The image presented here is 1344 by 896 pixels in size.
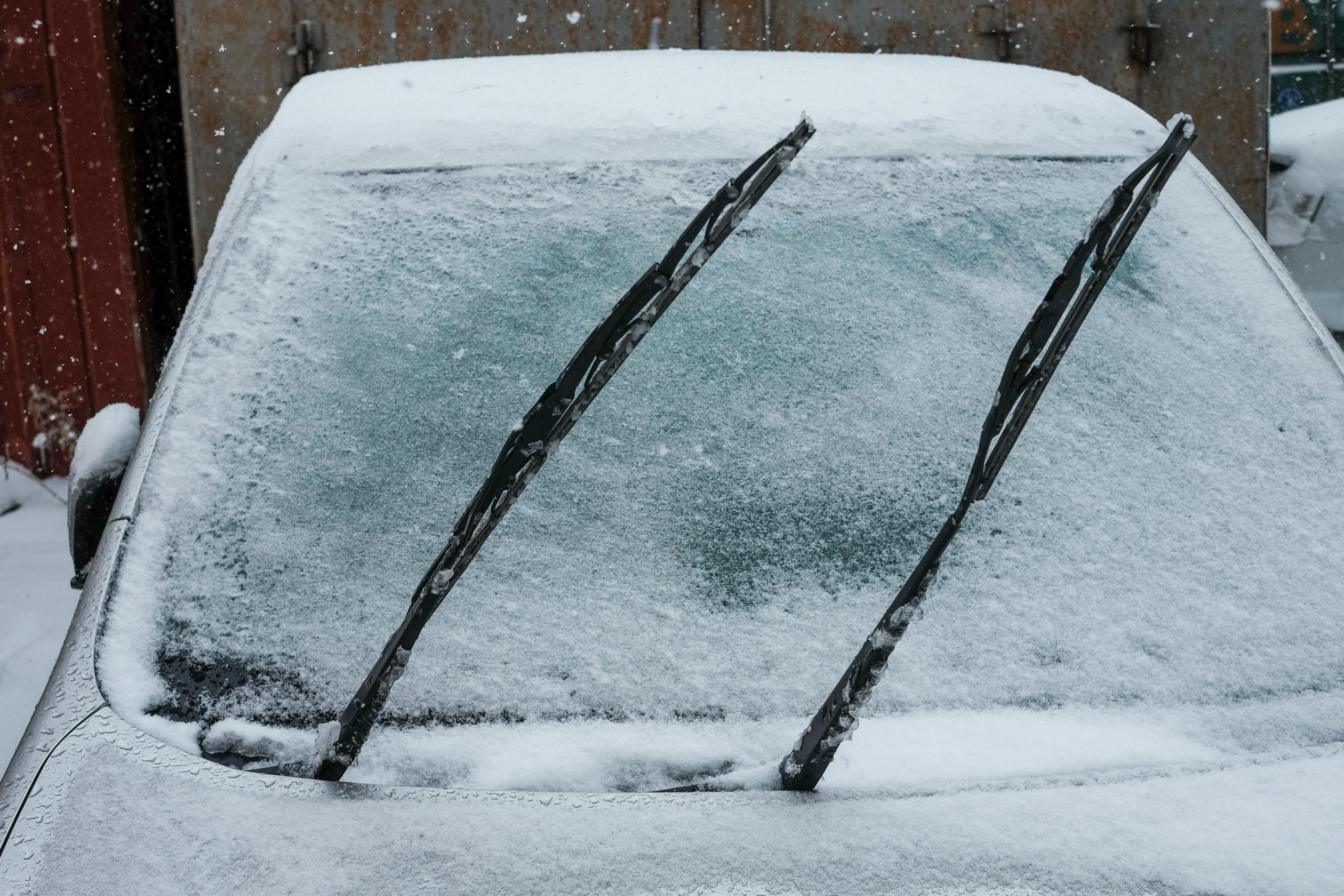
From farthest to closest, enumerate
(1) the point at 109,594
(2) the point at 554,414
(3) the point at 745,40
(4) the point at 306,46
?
1. (3) the point at 745,40
2. (4) the point at 306,46
3. (1) the point at 109,594
4. (2) the point at 554,414

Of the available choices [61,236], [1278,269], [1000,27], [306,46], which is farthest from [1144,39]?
[61,236]

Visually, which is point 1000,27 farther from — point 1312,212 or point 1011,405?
point 1011,405

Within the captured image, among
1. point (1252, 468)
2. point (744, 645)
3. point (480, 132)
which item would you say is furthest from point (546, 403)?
point (1252, 468)

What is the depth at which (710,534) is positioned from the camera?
3.93ft

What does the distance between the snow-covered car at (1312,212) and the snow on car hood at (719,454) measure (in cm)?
290

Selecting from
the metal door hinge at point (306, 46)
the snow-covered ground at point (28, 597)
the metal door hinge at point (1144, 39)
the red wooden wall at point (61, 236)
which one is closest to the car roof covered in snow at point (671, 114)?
the snow-covered ground at point (28, 597)

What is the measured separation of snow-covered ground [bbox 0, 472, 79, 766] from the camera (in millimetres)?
2330

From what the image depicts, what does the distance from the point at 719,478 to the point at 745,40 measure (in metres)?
2.59

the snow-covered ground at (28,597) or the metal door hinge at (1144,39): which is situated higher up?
the metal door hinge at (1144,39)

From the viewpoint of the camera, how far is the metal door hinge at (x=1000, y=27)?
355cm

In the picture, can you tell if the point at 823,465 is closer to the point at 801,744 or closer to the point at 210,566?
the point at 801,744

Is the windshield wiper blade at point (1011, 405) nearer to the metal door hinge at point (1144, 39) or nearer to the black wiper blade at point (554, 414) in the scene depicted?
the black wiper blade at point (554, 414)

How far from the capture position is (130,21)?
13.2ft

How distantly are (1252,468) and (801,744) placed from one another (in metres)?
0.66
